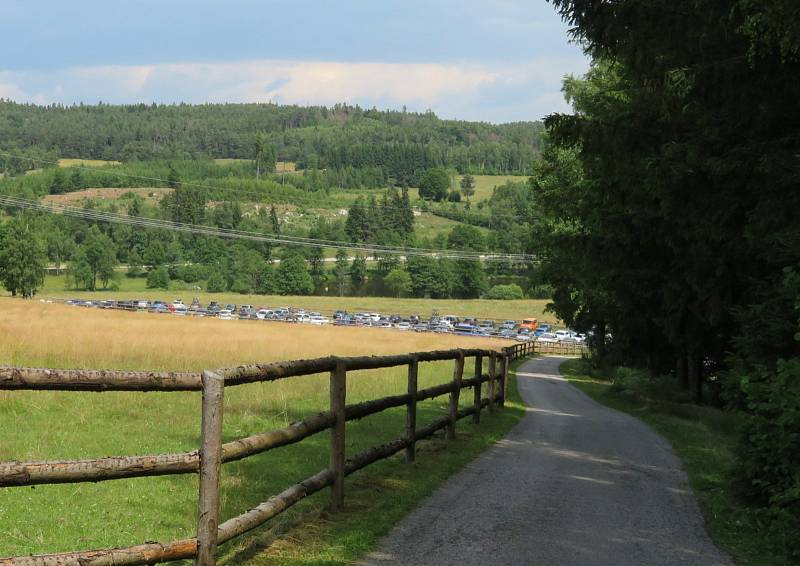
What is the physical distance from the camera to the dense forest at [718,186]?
884 cm

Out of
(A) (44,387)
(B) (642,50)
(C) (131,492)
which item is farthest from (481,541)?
(B) (642,50)

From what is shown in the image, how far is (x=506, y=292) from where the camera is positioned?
545 ft

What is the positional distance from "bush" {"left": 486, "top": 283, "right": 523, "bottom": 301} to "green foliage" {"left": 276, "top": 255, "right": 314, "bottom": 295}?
34513mm

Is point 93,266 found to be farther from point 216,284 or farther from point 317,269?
point 317,269

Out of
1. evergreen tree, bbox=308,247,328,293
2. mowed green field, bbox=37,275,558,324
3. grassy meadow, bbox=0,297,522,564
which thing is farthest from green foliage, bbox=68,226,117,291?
grassy meadow, bbox=0,297,522,564

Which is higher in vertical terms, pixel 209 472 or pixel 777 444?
pixel 209 472

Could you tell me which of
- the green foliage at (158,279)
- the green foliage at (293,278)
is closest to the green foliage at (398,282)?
the green foliage at (293,278)

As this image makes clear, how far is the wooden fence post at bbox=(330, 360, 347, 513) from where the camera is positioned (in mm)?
7965

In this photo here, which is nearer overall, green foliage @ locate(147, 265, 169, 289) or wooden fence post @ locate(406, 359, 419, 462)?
wooden fence post @ locate(406, 359, 419, 462)

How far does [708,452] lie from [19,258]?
4005 inches

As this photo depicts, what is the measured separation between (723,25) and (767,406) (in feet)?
17.2

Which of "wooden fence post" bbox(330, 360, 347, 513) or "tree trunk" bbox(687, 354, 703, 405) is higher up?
"wooden fence post" bbox(330, 360, 347, 513)

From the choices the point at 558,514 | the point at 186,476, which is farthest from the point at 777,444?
the point at 186,476

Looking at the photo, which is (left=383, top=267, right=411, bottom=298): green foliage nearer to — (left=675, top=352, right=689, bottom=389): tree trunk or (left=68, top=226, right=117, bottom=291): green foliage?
(left=68, top=226, right=117, bottom=291): green foliage
